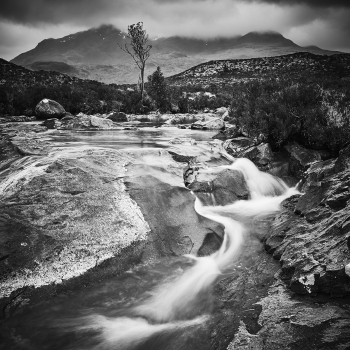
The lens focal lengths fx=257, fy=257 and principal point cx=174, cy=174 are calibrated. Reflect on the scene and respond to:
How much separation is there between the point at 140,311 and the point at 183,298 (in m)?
0.69

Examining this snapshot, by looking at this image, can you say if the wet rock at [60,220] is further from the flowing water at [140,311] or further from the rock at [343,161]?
the rock at [343,161]

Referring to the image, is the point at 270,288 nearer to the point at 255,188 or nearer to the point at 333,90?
the point at 255,188

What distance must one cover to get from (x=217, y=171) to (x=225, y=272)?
12.0 ft

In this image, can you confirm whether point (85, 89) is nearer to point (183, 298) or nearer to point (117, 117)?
point (117, 117)

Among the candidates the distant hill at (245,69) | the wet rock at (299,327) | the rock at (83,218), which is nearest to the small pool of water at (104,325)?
the rock at (83,218)

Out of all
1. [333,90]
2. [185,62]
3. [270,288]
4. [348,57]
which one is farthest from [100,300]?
[185,62]

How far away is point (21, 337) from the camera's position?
2986 millimetres

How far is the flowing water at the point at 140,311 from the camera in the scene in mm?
3076

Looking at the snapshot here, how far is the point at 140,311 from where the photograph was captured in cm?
362

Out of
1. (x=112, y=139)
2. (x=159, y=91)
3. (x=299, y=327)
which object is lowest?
(x=299, y=327)

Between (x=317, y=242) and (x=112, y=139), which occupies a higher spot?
(x=112, y=139)

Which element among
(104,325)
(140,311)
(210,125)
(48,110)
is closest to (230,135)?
(210,125)

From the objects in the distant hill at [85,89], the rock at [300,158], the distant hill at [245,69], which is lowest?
the rock at [300,158]

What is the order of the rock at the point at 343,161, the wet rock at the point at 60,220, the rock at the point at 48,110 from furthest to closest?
the rock at the point at 48,110
the rock at the point at 343,161
the wet rock at the point at 60,220
